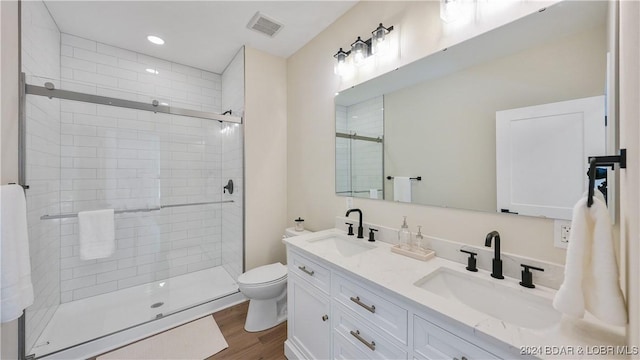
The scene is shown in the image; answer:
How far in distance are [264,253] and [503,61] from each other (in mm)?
2512

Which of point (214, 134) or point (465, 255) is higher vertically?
point (214, 134)

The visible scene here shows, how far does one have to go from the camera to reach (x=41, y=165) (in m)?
1.80

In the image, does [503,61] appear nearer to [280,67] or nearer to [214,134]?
[280,67]

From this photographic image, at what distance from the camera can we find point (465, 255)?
123cm

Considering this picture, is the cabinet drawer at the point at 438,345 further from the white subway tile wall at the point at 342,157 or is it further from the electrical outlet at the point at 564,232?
the white subway tile wall at the point at 342,157

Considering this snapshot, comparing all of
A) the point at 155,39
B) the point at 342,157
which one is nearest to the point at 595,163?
the point at 342,157

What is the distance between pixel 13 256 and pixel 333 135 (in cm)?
208

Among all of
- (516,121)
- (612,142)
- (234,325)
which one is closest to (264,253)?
(234,325)

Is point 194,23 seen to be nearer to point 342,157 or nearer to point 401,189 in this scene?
point 342,157

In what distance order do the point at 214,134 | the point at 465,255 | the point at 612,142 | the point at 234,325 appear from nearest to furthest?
the point at 612,142 → the point at 465,255 → the point at 234,325 → the point at 214,134

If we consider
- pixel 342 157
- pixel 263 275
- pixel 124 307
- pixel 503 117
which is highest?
pixel 503 117

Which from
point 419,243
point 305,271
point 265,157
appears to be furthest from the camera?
point 265,157

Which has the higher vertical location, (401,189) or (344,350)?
(401,189)

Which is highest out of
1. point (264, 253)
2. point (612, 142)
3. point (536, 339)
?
point (612, 142)
